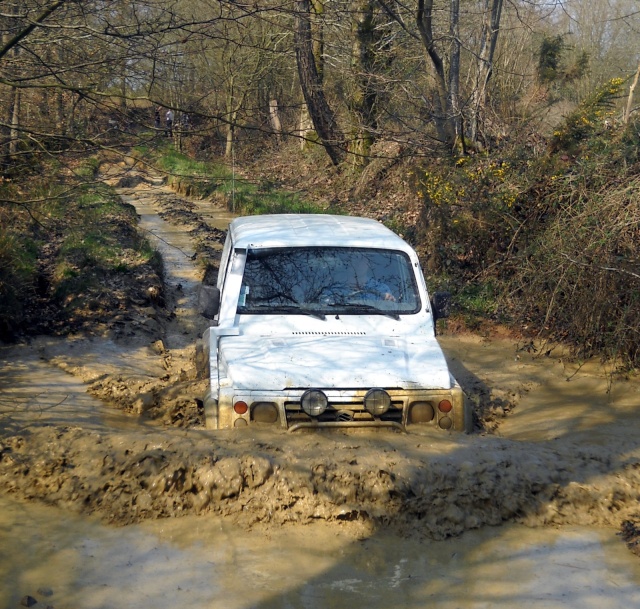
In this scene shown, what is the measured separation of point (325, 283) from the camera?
6133 mm

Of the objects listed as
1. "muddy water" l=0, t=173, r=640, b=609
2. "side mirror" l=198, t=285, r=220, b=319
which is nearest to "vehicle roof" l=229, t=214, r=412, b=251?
"side mirror" l=198, t=285, r=220, b=319

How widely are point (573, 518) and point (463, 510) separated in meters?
0.71

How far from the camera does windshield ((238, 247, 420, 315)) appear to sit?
605 cm

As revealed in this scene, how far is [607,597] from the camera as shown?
406 cm

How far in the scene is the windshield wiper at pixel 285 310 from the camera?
5.97 metres

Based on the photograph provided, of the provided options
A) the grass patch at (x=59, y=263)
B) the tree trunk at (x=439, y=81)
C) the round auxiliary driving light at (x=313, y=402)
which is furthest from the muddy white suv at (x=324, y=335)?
the tree trunk at (x=439, y=81)

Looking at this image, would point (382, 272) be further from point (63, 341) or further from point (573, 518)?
point (63, 341)

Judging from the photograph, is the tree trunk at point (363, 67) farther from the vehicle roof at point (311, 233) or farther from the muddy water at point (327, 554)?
the muddy water at point (327, 554)

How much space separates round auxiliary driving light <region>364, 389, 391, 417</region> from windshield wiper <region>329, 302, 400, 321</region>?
99 centimetres

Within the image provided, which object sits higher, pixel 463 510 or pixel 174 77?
pixel 174 77

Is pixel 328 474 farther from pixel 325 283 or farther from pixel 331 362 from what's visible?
pixel 325 283

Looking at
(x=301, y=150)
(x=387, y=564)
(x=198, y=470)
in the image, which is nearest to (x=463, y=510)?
(x=387, y=564)

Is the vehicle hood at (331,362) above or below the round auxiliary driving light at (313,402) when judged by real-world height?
above

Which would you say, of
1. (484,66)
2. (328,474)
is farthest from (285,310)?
(484,66)
